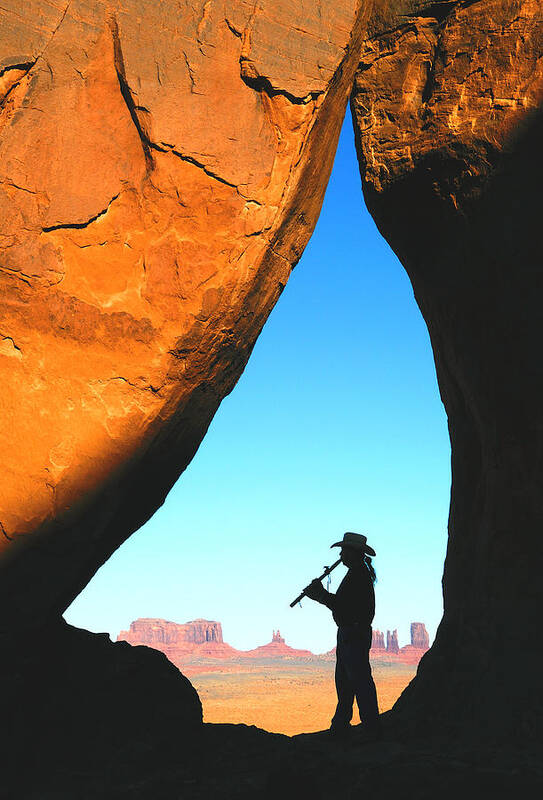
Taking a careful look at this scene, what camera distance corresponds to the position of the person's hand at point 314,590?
4.37m

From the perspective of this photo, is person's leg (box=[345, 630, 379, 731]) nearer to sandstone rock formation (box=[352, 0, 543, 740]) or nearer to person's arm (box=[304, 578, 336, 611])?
person's arm (box=[304, 578, 336, 611])

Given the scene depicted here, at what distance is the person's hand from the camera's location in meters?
4.37

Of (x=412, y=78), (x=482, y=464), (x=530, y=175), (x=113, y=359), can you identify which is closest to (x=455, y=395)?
(x=482, y=464)

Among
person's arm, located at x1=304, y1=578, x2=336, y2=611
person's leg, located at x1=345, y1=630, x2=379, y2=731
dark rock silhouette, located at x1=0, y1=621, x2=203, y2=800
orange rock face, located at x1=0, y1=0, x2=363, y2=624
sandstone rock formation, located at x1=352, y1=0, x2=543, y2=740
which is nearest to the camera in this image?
orange rock face, located at x1=0, y1=0, x2=363, y2=624

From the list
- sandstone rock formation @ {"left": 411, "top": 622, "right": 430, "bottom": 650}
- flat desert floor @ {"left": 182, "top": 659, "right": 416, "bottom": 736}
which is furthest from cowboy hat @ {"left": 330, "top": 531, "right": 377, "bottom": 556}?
sandstone rock formation @ {"left": 411, "top": 622, "right": 430, "bottom": 650}

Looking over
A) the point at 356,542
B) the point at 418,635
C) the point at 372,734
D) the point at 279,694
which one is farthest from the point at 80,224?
the point at 418,635

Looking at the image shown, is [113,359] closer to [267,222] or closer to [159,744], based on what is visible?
[267,222]

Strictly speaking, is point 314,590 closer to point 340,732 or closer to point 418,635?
point 340,732

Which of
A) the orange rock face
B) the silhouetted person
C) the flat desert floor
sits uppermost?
the orange rock face

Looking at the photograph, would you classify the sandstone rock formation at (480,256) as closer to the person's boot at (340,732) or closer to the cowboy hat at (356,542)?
the person's boot at (340,732)

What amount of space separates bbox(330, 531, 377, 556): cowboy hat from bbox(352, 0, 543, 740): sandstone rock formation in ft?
2.98

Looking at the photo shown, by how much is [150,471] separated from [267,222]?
131cm

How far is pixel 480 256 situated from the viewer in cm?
462

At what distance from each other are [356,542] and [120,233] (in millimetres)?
2063
